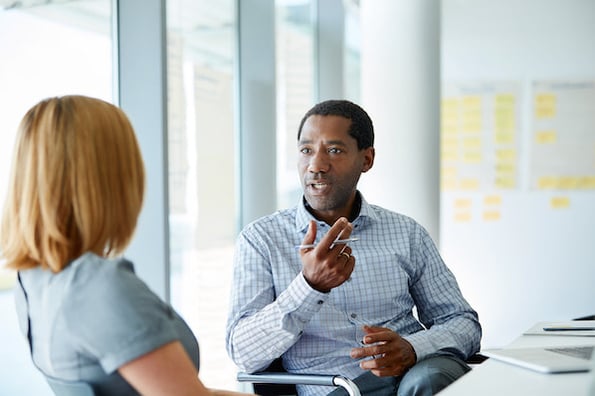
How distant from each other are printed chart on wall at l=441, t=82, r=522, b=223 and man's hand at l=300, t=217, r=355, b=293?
339 centimetres

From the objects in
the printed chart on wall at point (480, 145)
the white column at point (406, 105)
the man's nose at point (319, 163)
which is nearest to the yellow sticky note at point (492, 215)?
the printed chart on wall at point (480, 145)

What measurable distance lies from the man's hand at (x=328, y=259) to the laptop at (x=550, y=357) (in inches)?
16.9

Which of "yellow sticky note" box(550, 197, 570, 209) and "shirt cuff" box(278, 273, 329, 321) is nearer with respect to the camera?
"shirt cuff" box(278, 273, 329, 321)

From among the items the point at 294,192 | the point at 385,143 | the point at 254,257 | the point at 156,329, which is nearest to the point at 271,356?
the point at 254,257

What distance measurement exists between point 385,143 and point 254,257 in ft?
5.99

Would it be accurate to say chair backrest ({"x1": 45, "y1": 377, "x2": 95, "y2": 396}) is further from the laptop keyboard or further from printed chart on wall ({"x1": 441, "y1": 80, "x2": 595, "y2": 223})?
printed chart on wall ({"x1": 441, "y1": 80, "x2": 595, "y2": 223})

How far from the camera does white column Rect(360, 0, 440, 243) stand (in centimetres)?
388

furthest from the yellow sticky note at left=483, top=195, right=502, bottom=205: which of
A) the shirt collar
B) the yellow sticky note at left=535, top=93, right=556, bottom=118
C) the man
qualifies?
the shirt collar

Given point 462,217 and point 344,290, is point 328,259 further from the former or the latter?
point 462,217

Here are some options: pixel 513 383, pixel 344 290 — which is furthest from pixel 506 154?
pixel 513 383

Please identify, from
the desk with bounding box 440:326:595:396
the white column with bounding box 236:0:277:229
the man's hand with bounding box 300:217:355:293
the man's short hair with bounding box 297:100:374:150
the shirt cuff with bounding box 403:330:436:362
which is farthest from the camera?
the white column with bounding box 236:0:277:229

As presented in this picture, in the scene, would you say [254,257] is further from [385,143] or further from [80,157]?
[385,143]

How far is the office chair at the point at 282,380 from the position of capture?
1.89 metres

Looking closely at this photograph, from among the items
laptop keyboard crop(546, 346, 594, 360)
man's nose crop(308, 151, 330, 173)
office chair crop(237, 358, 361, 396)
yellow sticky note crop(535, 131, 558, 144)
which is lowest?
office chair crop(237, 358, 361, 396)
